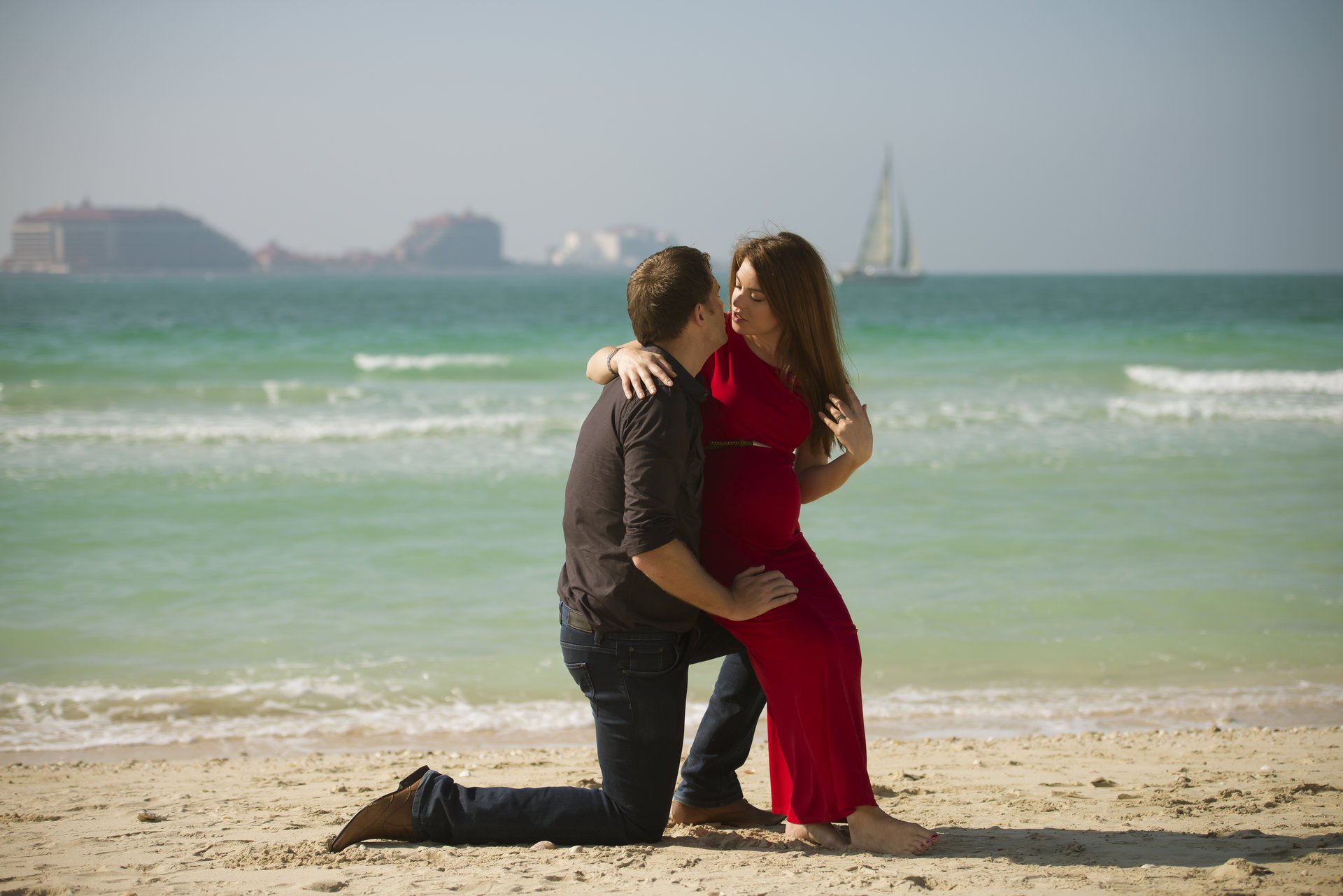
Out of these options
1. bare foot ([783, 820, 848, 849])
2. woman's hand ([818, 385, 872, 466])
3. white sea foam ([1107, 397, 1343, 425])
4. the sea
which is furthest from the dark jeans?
white sea foam ([1107, 397, 1343, 425])

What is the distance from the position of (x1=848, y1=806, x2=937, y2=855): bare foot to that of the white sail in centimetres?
6998

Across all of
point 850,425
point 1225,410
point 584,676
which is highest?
point 850,425

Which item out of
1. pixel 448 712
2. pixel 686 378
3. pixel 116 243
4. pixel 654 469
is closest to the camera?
pixel 654 469

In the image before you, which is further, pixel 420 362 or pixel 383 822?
pixel 420 362

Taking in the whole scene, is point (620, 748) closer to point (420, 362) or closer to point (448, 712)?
point (448, 712)

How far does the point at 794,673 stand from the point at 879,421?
11431mm

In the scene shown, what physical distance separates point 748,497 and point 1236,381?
18271 mm

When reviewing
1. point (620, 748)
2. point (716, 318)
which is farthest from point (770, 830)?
point (716, 318)

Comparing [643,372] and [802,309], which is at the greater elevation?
[802,309]

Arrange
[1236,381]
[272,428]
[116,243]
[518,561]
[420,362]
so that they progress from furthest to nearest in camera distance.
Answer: [116,243] < [420,362] < [1236,381] < [272,428] < [518,561]

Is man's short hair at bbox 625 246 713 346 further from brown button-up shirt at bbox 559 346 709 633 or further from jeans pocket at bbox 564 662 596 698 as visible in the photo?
jeans pocket at bbox 564 662 596 698

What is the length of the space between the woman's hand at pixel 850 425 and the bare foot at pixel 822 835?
1.04 m

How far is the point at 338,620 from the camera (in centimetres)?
607

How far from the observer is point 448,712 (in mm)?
4914
